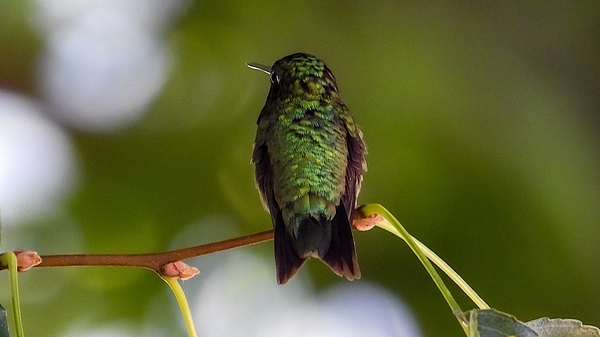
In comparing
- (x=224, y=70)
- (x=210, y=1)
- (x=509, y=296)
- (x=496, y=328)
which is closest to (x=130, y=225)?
(x=224, y=70)

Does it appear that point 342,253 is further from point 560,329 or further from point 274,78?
point 274,78

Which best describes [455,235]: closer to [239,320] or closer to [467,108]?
[467,108]

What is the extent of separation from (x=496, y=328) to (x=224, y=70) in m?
1.71

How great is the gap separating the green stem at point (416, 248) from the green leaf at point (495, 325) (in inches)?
0.5

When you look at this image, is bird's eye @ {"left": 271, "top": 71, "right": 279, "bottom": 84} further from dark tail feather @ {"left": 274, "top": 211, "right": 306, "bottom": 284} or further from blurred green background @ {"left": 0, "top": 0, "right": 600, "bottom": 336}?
blurred green background @ {"left": 0, "top": 0, "right": 600, "bottom": 336}

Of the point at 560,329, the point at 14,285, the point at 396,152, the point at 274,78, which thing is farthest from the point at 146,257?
the point at 396,152

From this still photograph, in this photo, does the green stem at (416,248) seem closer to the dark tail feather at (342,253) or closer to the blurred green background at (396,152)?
the dark tail feather at (342,253)

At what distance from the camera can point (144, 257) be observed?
0.75 m

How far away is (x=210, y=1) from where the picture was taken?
2.17m

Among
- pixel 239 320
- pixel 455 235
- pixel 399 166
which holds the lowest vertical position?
pixel 239 320

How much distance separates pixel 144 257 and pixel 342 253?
0.25 m

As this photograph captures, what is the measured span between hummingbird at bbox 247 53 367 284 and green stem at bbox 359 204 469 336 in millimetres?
66

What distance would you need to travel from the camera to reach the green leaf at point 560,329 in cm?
69

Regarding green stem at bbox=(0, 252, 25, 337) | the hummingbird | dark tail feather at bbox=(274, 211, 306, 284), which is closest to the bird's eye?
the hummingbird
